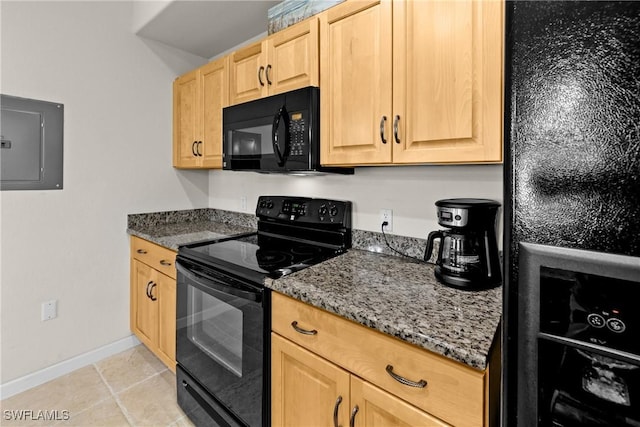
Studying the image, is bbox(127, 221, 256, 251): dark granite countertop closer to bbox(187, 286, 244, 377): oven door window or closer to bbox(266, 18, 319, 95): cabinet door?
bbox(187, 286, 244, 377): oven door window

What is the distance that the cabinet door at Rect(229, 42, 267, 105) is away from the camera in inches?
73.4

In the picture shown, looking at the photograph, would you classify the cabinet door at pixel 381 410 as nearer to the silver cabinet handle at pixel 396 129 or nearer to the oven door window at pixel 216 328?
the oven door window at pixel 216 328

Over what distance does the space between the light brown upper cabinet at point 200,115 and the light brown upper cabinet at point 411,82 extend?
0.96 meters

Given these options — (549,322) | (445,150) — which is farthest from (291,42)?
(549,322)

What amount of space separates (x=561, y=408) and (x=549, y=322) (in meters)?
0.17

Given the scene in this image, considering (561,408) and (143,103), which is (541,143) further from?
(143,103)

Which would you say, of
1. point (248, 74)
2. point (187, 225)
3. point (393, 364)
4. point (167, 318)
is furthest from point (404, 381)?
point (187, 225)

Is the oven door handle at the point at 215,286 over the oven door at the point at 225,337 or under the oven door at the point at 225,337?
over

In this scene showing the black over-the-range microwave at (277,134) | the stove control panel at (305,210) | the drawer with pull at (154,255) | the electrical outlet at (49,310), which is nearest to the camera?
the black over-the-range microwave at (277,134)

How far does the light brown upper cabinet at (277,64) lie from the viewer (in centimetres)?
160

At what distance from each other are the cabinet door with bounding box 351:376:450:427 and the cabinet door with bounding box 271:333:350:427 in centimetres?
4

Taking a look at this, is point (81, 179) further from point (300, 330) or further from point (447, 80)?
point (447, 80)

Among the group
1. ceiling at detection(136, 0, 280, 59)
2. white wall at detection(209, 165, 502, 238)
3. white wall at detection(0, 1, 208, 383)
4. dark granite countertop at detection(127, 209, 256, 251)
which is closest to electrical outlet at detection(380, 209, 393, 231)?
white wall at detection(209, 165, 502, 238)

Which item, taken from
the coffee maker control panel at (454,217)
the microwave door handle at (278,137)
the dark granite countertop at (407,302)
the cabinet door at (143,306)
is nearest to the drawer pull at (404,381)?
the dark granite countertop at (407,302)
